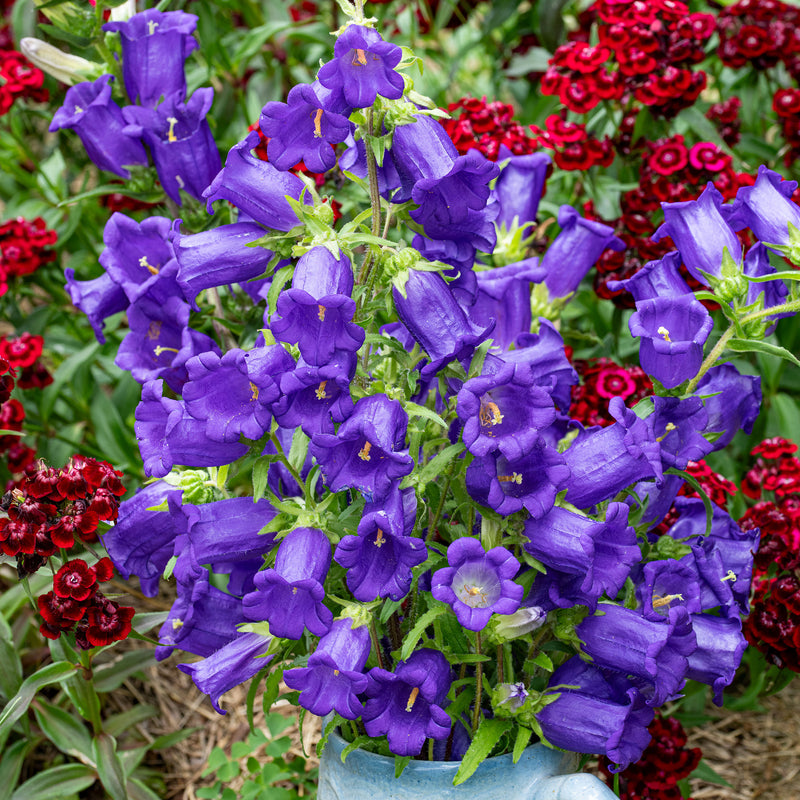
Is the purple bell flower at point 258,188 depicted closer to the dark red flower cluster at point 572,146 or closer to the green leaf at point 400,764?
the green leaf at point 400,764

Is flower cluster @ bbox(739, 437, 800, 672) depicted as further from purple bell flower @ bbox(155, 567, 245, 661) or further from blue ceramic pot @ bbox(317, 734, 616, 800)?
purple bell flower @ bbox(155, 567, 245, 661)

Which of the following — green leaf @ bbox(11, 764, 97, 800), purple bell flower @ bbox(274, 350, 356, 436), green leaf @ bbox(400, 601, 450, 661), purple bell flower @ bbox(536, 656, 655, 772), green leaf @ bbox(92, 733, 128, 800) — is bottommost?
green leaf @ bbox(11, 764, 97, 800)

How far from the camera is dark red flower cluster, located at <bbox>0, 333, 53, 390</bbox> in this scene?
2439mm

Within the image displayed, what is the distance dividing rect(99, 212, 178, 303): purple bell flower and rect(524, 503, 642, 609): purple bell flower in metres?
0.88

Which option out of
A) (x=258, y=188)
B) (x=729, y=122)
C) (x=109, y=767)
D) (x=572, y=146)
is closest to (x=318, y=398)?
(x=258, y=188)

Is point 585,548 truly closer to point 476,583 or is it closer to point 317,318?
point 476,583

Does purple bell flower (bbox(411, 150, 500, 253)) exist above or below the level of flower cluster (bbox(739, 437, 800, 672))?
above

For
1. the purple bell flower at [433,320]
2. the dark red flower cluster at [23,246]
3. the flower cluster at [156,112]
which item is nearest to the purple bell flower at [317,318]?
the purple bell flower at [433,320]

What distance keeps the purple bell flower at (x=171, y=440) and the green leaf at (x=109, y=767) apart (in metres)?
0.91

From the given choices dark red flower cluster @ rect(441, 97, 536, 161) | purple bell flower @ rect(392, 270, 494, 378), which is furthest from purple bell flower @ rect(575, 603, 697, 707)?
dark red flower cluster @ rect(441, 97, 536, 161)

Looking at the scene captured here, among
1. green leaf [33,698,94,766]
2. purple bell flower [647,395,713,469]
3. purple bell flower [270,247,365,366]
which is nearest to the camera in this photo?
purple bell flower [270,247,365,366]

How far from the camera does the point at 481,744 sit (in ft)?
4.54

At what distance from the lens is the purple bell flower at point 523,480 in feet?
4.22

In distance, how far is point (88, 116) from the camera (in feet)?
6.57
